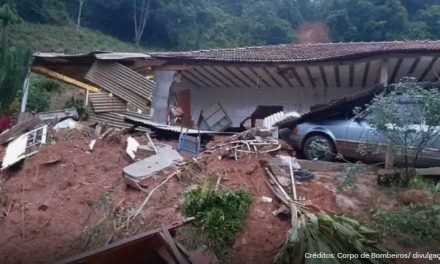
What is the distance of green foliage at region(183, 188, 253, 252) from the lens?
616 cm

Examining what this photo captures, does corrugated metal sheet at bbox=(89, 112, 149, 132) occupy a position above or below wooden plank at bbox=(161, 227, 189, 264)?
above

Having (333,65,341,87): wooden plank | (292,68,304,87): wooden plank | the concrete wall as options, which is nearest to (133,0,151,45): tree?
the concrete wall

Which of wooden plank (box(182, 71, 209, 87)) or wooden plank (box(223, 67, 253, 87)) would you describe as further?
wooden plank (box(182, 71, 209, 87))

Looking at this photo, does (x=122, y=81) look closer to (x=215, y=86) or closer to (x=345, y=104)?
(x=215, y=86)

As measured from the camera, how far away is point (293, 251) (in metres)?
5.48

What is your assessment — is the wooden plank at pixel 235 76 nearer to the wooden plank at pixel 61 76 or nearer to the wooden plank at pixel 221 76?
the wooden plank at pixel 221 76

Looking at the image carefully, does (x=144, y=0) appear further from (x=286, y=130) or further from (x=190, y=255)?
(x=190, y=255)

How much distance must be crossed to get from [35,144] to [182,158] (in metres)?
3.29

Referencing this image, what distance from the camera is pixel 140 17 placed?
129 ft

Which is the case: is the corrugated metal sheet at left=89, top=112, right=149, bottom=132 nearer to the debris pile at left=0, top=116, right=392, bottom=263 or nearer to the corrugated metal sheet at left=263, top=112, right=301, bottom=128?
the debris pile at left=0, top=116, right=392, bottom=263

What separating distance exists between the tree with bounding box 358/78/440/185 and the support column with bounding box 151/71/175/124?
722 cm

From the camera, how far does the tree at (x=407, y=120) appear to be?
6957 millimetres

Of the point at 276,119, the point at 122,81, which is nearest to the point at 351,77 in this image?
the point at 276,119

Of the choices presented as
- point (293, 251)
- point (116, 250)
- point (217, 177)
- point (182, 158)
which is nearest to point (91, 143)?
point (182, 158)
